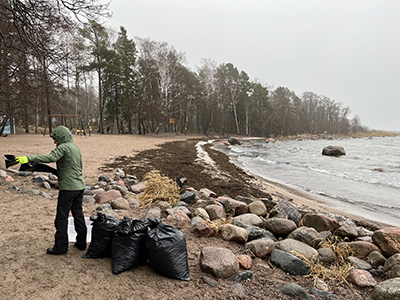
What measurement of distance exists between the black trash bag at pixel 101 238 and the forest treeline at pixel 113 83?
5341mm

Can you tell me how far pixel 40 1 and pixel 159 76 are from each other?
3275 cm

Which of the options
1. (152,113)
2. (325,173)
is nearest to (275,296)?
(325,173)

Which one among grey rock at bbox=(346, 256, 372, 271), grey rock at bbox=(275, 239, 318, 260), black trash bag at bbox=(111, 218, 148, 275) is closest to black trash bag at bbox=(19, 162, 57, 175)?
black trash bag at bbox=(111, 218, 148, 275)

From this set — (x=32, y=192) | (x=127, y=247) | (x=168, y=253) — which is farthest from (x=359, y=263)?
(x=32, y=192)

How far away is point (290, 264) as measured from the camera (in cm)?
345

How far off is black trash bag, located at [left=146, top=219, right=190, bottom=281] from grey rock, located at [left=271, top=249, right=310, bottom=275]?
142 cm

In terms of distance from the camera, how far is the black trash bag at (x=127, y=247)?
9.69 feet

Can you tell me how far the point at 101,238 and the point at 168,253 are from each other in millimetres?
958

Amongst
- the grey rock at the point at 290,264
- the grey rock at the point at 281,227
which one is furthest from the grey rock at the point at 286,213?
the grey rock at the point at 290,264

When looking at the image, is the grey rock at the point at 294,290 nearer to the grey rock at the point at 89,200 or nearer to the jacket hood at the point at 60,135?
the jacket hood at the point at 60,135

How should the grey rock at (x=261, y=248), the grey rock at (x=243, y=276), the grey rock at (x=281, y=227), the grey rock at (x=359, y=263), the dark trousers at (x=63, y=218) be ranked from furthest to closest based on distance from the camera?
the grey rock at (x=281, y=227) → the grey rock at (x=261, y=248) → the grey rock at (x=359, y=263) → the dark trousers at (x=63, y=218) → the grey rock at (x=243, y=276)

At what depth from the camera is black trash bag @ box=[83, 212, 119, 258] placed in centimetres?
316

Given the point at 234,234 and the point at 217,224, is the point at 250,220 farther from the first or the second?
the point at 234,234

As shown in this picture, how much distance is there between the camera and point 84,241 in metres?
3.42
